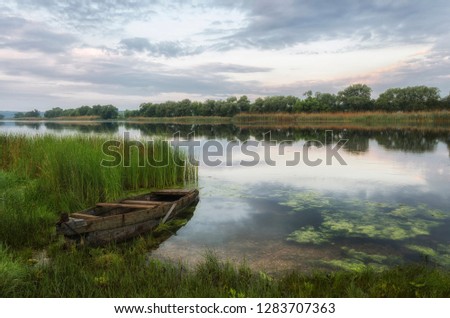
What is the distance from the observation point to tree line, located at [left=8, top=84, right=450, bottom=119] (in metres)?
83.4

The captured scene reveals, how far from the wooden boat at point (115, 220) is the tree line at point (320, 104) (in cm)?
8521

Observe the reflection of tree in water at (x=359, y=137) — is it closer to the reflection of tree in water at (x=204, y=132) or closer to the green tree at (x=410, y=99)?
the reflection of tree in water at (x=204, y=132)

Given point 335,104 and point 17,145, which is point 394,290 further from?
point 335,104

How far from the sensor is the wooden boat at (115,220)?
22.2ft

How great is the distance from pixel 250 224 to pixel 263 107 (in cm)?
9779

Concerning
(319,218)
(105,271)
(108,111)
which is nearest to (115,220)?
(105,271)

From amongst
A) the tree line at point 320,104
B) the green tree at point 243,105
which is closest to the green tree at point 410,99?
the tree line at point 320,104

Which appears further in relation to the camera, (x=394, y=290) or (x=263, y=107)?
(x=263, y=107)

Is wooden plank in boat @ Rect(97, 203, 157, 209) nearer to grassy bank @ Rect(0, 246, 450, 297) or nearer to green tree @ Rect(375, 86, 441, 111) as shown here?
grassy bank @ Rect(0, 246, 450, 297)

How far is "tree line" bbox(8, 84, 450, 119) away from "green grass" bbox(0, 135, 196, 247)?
8211 cm

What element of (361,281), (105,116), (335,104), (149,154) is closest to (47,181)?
(149,154)

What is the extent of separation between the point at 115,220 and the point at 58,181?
11.3 ft

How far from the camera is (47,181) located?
32.5 ft

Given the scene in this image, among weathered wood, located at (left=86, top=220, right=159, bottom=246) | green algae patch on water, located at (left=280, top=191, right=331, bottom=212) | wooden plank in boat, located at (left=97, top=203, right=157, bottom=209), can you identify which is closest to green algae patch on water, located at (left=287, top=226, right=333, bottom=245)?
green algae patch on water, located at (left=280, top=191, right=331, bottom=212)
